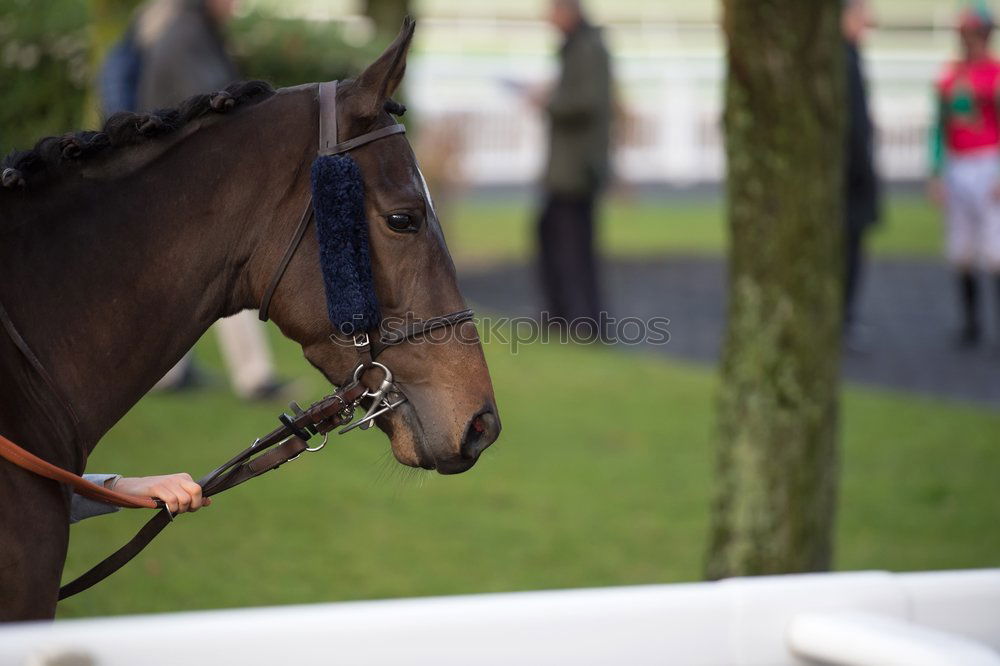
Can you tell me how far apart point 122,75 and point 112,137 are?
510cm

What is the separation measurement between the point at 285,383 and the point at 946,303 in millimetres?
6827

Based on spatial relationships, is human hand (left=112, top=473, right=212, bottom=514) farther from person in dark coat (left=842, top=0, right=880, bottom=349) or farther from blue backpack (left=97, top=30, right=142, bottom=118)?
person in dark coat (left=842, top=0, right=880, bottom=349)

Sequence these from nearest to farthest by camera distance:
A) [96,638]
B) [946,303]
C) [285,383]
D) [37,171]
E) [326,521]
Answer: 1. [96,638]
2. [37,171]
3. [326,521]
4. [285,383]
5. [946,303]

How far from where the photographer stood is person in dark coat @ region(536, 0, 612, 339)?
9688 mm

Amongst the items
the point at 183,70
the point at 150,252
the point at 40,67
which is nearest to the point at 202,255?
the point at 150,252

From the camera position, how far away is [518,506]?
6230 mm

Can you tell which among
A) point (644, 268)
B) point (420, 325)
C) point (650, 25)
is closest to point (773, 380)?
point (420, 325)

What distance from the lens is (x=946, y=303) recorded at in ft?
38.3

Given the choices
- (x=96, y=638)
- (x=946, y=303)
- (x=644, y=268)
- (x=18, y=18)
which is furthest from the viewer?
(x=644, y=268)

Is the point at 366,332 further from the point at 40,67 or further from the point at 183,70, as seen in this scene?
the point at 40,67

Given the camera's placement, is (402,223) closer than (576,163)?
Yes

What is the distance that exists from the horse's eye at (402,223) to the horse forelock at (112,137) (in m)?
0.39

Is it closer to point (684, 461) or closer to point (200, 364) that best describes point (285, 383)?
point (200, 364)

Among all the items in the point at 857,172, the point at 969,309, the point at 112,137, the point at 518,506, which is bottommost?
the point at 969,309
